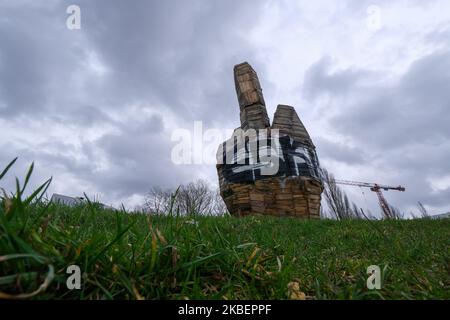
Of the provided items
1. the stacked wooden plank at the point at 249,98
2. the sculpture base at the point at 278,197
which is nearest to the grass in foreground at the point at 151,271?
the sculpture base at the point at 278,197

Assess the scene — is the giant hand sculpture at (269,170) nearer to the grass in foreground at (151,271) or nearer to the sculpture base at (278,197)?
the sculpture base at (278,197)

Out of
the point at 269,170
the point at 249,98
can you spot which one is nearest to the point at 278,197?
the point at 269,170

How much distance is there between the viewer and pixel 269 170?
7949mm

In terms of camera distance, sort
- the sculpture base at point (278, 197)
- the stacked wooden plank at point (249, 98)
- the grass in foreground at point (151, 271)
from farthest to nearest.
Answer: the stacked wooden plank at point (249, 98) → the sculpture base at point (278, 197) → the grass in foreground at point (151, 271)

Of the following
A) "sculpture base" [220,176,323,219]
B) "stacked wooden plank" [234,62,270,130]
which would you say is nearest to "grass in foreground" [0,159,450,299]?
"sculpture base" [220,176,323,219]

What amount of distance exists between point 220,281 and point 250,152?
280 inches

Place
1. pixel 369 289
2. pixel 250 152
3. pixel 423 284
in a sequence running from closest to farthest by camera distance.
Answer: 1. pixel 369 289
2. pixel 423 284
3. pixel 250 152

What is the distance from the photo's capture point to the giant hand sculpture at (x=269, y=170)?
7738 mm

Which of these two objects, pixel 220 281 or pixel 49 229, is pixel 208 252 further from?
pixel 49 229

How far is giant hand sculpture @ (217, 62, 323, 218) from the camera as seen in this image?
25.4 ft
